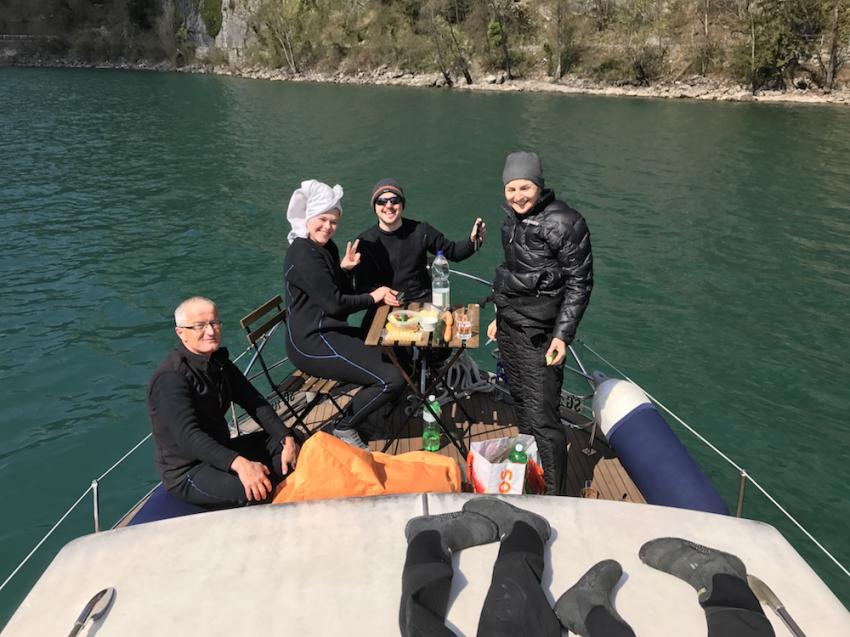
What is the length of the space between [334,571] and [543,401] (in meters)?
2.19

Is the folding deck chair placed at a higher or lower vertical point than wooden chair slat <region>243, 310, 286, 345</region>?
lower

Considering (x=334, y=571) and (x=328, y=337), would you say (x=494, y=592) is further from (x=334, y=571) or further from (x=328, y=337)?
(x=328, y=337)

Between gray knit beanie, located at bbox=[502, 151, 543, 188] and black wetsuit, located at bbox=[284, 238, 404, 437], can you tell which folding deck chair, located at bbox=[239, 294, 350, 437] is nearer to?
black wetsuit, located at bbox=[284, 238, 404, 437]

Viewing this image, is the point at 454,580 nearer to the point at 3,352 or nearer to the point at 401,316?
the point at 401,316

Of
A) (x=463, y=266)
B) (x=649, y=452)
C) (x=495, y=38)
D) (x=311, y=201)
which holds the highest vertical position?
(x=495, y=38)

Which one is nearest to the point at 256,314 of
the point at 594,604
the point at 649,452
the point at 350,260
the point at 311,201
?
the point at 350,260

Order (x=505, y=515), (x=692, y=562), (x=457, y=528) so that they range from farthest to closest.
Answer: (x=505, y=515) → (x=457, y=528) → (x=692, y=562)

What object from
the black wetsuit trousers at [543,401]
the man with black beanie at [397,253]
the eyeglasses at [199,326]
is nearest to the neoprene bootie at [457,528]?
the black wetsuit trousers at [543,401]

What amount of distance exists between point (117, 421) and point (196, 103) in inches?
1541

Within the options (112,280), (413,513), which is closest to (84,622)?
(413,513)

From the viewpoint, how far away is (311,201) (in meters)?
4.64

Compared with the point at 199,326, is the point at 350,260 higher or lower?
higher

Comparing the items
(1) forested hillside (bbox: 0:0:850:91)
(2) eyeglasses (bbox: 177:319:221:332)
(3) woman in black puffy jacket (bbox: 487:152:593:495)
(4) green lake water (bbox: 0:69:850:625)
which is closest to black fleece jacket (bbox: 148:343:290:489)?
(2) eyeglasses (bbox: 177:319:221:332)

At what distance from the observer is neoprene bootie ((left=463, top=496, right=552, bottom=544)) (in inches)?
104
